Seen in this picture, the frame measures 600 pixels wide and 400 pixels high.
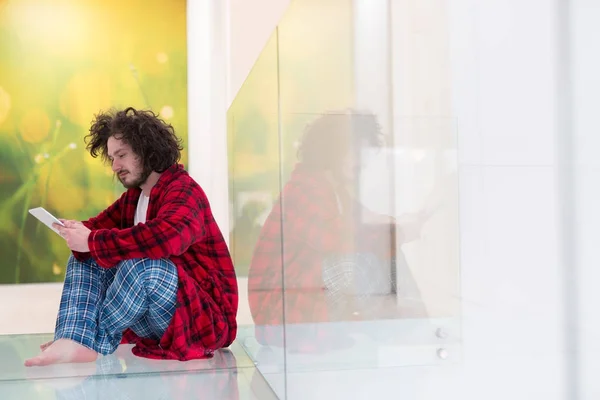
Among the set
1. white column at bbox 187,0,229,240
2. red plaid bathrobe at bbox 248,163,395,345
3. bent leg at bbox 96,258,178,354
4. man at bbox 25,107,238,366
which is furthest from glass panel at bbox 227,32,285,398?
white column at bbox 187,0,229,240

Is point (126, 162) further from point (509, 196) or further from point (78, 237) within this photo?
point (509, 196)

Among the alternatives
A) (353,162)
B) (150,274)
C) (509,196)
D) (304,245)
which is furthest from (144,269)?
(509,196)

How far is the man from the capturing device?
203 centimetres

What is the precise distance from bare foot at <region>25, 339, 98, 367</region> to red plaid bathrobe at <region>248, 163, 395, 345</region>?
0.54 m

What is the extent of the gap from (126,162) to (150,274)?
0.43m

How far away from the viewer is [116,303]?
2082mm

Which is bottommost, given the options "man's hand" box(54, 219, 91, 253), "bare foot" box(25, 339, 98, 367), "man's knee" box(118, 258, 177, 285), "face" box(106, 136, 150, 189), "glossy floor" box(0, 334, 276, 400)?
"glossy floor" box(0, 334, 276, 400)

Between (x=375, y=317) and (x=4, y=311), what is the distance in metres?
3.68

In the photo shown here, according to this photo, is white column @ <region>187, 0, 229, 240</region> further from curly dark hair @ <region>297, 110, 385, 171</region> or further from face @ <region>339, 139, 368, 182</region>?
face @ <region>339, 139, 368, 182</region>

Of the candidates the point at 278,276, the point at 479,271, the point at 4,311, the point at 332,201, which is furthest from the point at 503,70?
the point at 4,311

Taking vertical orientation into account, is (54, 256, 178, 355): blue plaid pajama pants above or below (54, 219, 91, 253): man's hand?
below

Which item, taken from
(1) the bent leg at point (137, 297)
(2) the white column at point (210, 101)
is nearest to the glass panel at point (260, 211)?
(1) the bent leg at point (137, 297)

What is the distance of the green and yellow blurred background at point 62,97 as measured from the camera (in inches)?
213

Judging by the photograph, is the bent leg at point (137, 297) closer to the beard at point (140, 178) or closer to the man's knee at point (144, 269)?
the man's knee at point (144, 269)
